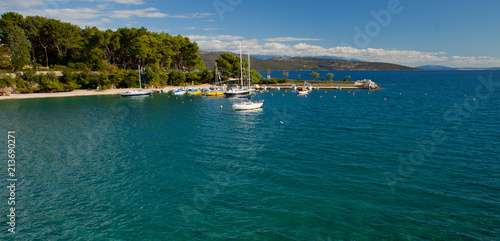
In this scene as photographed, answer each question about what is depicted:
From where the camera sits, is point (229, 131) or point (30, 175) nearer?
point (30, 175)

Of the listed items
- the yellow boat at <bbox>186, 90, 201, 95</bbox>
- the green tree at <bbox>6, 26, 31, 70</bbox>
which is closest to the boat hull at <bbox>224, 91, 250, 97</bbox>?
the yellow boat at <bbox>186, 90, 201, 95</bbox>

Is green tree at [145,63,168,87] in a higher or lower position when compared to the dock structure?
higher

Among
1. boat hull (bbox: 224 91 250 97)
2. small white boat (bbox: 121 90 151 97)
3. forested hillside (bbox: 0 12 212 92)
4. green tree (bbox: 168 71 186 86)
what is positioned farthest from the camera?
green tree (bbox: 168 71 186 86)

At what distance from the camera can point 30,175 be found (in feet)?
78.8

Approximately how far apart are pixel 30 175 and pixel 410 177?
32875 millimetres

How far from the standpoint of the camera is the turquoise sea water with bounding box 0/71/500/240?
16.4 metres

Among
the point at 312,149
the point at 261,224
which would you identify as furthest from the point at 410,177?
the point at 261,224

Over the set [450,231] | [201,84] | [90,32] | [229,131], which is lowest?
[450,231]

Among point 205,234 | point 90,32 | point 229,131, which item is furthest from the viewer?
point 90,32

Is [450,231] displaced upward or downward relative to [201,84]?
downward

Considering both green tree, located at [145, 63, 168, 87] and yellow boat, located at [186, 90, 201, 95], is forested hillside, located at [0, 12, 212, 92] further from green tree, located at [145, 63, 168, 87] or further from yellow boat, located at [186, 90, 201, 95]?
yellow boat, located at [186, 90, 201, 95]

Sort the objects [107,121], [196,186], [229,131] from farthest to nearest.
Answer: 1. [107,121]
2. [229,131]
3. [196,186]

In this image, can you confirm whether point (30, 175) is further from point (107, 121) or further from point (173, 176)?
point (107, 121)

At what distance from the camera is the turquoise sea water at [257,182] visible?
Answer: 53.7 ft
